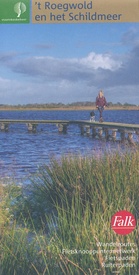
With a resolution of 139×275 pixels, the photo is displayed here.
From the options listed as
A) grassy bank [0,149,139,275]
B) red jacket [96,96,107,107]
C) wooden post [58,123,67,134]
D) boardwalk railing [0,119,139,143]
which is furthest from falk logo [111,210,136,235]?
wooden post [58,123,67,134]

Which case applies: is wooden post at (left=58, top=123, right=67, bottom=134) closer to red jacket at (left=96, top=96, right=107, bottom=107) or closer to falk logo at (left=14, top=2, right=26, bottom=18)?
red jacket at (left=96, top=96, right=107, bottom=107)

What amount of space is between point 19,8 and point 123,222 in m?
1.73

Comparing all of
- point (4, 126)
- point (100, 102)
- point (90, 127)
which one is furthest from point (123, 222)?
point (4, 126)

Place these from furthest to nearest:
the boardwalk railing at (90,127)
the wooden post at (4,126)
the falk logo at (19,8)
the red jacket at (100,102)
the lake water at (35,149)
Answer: the wooden post at (4,126) → the boardwalk railing at (90,127) → the red jacket at (100,102) → the lake water at (35,149) → the falk logo at (19,8)

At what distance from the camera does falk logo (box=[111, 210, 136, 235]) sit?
11.7ft

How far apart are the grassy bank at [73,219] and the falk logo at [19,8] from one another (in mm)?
1419

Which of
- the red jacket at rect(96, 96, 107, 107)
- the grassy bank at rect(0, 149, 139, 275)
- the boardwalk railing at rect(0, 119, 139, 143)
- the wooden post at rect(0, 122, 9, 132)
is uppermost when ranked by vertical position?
the red jacket at rect(96, 96, 107, 107)

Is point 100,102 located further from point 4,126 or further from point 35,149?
point 4,126

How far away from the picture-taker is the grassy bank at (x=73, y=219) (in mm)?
3434

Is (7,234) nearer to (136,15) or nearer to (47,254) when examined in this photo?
(47,254)

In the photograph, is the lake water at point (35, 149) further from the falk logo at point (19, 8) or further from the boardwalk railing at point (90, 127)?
the falk logo at point (19, 8)

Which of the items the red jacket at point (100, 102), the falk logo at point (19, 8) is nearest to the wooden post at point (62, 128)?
the red jacket at point (100, 102)

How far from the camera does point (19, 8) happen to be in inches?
166

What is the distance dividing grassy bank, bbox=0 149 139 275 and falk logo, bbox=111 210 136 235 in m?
0.04
